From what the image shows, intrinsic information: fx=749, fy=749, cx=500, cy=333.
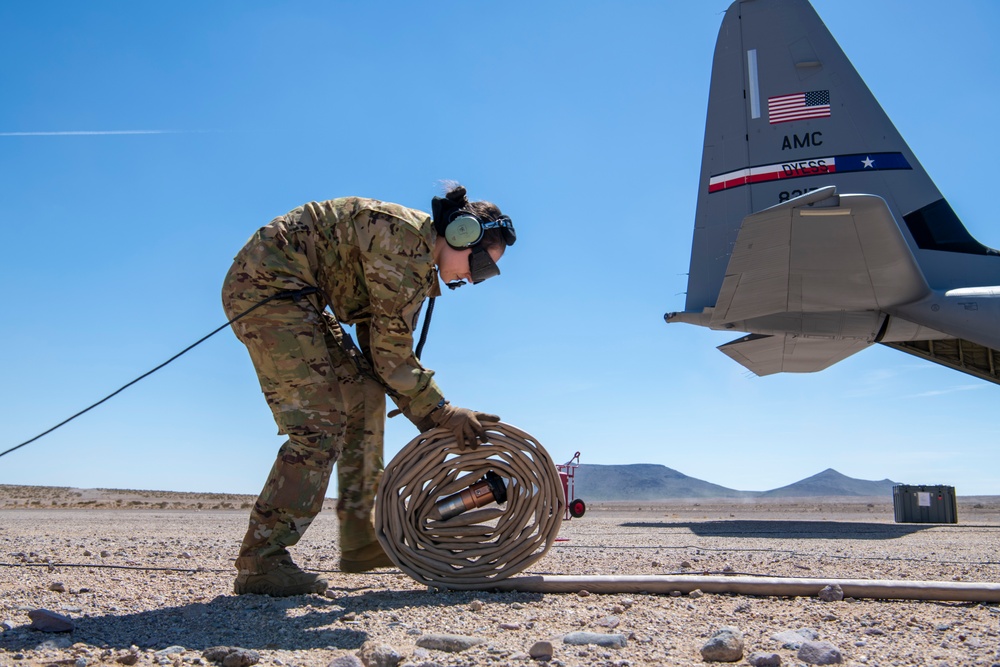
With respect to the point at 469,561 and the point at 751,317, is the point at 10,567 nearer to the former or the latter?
the point at 469,561

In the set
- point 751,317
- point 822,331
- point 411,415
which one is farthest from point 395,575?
point 822,331

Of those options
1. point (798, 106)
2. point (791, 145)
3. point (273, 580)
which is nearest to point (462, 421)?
point (273, 580)

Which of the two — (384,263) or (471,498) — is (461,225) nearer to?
(384,263)

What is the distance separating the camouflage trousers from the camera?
9.45ft

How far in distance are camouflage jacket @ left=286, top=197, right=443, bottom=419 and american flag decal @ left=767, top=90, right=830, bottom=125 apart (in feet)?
36.8

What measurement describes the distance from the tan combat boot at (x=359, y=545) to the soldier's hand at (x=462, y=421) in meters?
Answer: 0.85

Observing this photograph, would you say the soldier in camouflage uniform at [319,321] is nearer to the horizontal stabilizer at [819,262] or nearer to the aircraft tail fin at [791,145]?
the horizontal stabilizer at [819,262]

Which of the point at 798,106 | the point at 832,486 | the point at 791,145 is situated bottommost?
the point at 832,486

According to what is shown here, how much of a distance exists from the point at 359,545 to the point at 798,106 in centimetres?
1182

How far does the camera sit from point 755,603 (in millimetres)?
2715

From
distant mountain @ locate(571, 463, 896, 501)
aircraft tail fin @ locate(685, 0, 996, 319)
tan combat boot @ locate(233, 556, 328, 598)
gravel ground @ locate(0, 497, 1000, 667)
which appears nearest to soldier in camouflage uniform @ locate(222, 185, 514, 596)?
tan combat boot @ locate(233, 556, 328, 598)

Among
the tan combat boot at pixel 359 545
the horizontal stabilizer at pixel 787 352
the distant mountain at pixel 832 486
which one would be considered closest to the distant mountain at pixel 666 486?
the distant mountain at pixel 832 486

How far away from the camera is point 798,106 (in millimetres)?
12742

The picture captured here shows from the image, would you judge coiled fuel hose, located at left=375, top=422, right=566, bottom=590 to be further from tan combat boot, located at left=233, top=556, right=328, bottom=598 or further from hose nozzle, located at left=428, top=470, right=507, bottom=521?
tan combat boot, located at left=233, top=556, right=328, bottom=598
